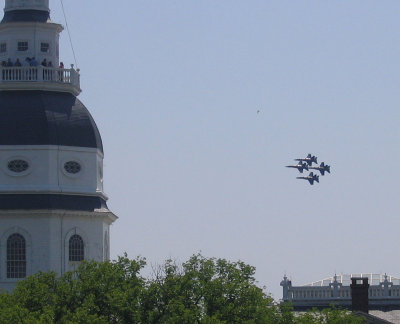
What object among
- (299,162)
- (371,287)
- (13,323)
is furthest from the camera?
(299,162)

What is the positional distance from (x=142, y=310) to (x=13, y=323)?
7174 mm

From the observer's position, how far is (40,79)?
496 ft

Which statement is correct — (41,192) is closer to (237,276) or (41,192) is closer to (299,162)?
(299,162)

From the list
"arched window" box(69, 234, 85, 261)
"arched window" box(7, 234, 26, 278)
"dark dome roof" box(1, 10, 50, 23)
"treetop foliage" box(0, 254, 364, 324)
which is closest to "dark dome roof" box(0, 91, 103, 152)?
"dark dome roof" box(1, 10, 50, 23)

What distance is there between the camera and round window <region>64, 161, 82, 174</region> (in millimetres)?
150875

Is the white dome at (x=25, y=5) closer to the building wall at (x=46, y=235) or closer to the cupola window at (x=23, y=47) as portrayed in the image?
the cupola window at (x=23, y=47)

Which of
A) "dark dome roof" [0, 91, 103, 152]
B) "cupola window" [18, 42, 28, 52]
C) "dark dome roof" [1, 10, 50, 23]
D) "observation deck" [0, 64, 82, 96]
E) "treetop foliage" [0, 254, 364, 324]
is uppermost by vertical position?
"dark dome roof" [1, 10, 50, 23]

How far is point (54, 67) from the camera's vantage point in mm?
152875

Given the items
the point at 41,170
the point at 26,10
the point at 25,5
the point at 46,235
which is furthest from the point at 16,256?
the point at 25,5

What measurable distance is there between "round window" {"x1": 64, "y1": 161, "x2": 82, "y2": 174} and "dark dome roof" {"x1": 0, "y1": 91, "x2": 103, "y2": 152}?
3.73ft

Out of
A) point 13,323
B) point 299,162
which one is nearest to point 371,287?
point 299,162

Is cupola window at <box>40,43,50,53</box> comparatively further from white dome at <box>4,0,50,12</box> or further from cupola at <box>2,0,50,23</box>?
white dome at <box>4,0,50,12</box>

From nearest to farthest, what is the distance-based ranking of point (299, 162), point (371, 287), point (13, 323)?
point (13, 323)
point (371, 287)
point (299, 162)

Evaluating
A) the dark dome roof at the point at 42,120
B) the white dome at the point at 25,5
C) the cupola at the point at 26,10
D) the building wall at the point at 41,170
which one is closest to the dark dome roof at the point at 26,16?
the cupola at the point at 26,10
